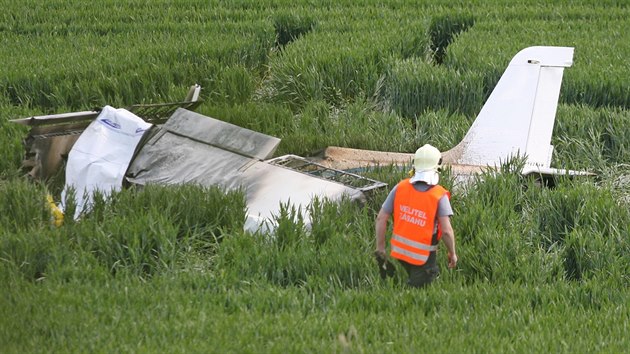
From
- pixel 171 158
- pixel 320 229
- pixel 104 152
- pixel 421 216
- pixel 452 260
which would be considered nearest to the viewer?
pixel 421 216

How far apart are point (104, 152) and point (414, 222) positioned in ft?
9.34

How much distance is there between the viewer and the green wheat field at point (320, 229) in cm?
547

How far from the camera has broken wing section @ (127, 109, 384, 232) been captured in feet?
24.1

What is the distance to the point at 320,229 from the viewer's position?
6840mm

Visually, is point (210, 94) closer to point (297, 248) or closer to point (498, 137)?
point (498, 137)

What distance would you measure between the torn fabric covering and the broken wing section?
12cm

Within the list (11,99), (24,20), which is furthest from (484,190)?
(24,20)

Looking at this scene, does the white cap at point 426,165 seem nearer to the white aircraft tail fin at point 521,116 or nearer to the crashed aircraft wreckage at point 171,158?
the crashed aircraft wreckage at point 171,158

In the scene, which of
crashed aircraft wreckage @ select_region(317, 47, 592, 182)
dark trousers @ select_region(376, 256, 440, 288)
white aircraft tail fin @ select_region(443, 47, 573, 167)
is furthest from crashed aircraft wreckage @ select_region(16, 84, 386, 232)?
dark trousers @ select_region(376, 256, 440, 288)

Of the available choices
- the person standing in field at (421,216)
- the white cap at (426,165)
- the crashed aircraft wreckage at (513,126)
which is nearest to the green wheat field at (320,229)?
the person standing in field at (421,216)

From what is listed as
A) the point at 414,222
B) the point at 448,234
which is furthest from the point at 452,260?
the point at 414,222

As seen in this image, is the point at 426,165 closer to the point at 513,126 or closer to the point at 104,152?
the point at 104,152

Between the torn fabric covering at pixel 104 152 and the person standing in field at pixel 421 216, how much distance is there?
2.46 meters

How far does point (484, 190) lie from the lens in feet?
24.7
